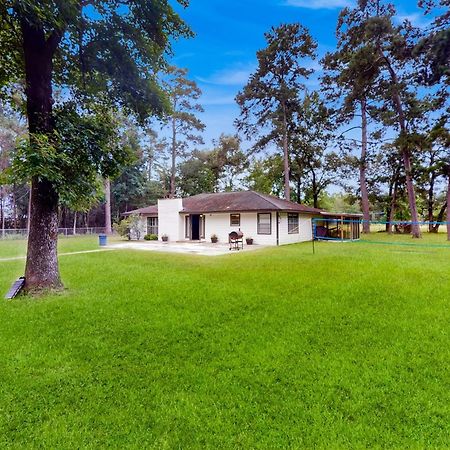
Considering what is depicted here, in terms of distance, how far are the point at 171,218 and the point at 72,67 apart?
1284 centimetres

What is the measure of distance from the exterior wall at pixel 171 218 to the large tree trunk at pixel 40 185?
Result: 13.1 meters

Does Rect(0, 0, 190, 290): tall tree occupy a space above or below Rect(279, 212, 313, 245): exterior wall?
above

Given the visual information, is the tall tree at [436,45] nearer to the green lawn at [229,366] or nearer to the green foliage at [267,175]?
the green lawn at [229,366]

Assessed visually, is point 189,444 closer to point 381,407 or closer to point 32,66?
point 381,407

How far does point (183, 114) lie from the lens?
29.0m

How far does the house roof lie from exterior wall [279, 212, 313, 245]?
0.62 metres

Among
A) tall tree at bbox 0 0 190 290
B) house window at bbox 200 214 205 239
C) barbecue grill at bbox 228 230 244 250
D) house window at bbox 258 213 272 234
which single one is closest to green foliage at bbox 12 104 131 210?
tall tree at bbox 0 0 190 290

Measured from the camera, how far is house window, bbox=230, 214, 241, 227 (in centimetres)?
1800

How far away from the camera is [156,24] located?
706 cm

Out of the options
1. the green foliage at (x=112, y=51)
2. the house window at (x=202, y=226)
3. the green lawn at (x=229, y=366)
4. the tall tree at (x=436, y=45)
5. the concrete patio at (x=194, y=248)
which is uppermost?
the tall tree at (x=436, y=45)

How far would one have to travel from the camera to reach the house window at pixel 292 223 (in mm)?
18062

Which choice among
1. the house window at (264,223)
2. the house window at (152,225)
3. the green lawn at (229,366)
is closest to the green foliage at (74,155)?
the green lawn at (229,366)

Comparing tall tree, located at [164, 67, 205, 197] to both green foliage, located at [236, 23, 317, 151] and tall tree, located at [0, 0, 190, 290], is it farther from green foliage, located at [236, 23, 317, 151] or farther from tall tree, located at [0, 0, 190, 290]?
tall tree, located at [0, 0, 190, 290]

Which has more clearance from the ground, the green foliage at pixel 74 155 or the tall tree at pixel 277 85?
the tall tree at pixel 277 85
